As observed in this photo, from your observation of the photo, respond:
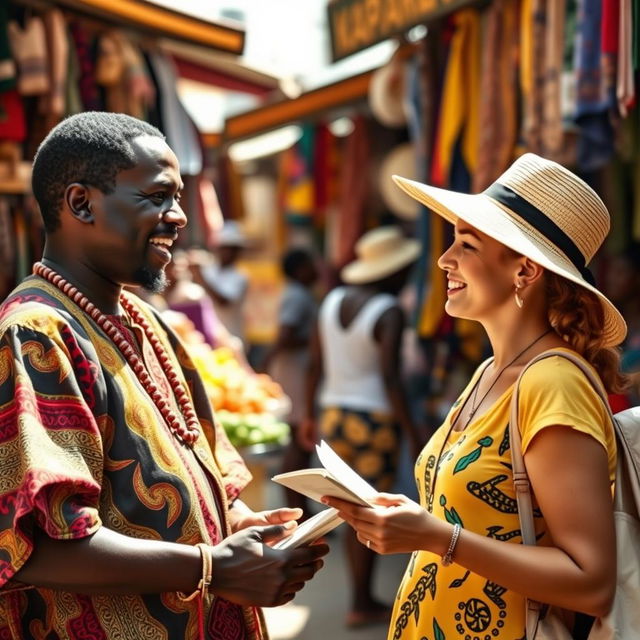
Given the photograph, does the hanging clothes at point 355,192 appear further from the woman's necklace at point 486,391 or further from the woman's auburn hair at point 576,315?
the woman's auburn hair at point 576,315

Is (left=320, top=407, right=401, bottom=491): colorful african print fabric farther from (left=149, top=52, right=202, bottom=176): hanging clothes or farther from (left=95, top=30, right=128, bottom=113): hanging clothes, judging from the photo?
(left=95, top=30, right=128, bottom=113): hanging clothes

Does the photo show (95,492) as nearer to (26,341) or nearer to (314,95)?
(26,341)

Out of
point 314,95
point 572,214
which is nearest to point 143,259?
point 572,214

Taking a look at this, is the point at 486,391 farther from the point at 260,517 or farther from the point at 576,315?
the point at 260,517

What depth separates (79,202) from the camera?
185 centimetres

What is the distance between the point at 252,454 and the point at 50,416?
10.8 ft

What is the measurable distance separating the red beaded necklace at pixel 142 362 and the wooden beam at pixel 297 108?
442 centimetres

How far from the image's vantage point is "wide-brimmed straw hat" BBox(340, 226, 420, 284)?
5348 mm

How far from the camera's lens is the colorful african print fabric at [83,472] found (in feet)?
5.32

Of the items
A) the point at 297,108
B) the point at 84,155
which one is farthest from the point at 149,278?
the point at 297,108

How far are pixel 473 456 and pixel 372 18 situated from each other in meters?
3.89

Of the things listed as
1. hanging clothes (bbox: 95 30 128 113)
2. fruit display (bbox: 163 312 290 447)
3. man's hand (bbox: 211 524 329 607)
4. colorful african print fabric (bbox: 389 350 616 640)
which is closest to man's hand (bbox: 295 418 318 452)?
fruit display (bbox: 163 312 290 447)

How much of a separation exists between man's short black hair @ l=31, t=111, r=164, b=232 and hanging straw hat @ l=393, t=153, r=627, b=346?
727 millimetres

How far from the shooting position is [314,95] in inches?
259
